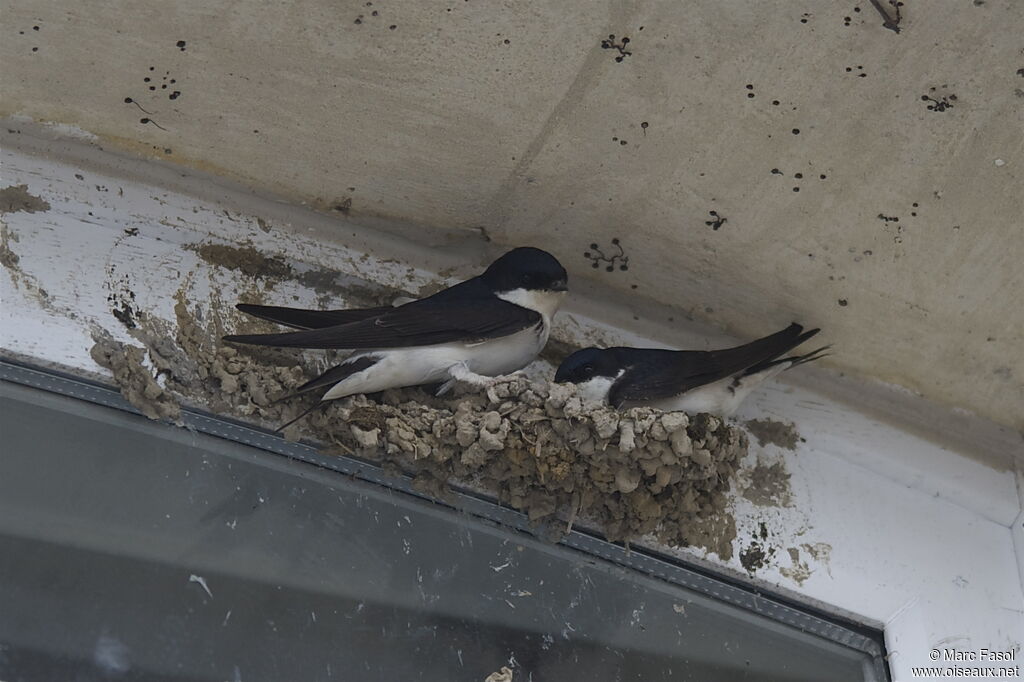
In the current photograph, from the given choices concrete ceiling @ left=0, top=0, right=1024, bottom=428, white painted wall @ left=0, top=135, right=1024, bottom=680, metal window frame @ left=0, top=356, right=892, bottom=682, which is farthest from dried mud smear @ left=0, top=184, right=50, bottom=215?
metal window frame @ left=0, top=356, right=892, bottom=682

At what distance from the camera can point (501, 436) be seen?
2.90m

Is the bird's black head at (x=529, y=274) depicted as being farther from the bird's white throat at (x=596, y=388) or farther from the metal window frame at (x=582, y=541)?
the metal window frame at (x=582, y=541)

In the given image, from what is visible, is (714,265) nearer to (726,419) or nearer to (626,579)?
(726,419)

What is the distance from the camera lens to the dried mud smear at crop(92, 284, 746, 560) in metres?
2.87

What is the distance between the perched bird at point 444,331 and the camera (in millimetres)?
2969

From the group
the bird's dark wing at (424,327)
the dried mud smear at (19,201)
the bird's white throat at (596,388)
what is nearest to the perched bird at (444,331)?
the bird's dark wing at (424,327)

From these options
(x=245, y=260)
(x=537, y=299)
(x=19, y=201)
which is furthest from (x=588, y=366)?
(x=19, y=201)

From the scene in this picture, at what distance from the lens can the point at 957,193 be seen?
2916 mm

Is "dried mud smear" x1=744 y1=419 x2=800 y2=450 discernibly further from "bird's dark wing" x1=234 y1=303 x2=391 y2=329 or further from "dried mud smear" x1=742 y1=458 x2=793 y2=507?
"bird's dark wing" x1=234 y1=303 x2=391 y2=329

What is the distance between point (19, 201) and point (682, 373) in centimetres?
180

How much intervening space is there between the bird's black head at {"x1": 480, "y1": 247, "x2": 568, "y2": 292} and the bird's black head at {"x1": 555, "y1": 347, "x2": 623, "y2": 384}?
0.20m

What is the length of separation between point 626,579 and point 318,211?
1.34 m

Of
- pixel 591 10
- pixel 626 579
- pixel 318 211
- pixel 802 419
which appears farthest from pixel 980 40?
pixel 318 211

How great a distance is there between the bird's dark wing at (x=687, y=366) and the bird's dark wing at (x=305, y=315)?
70cm
